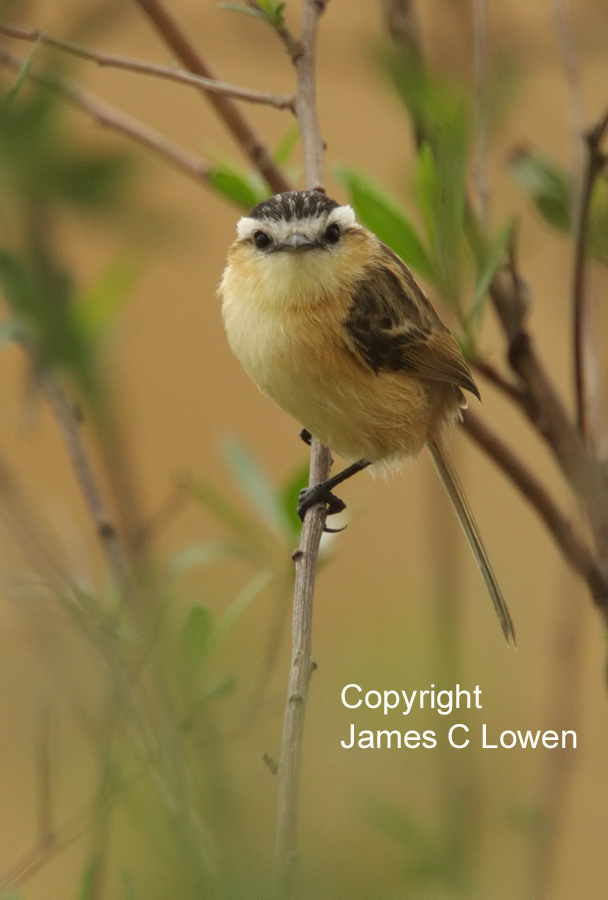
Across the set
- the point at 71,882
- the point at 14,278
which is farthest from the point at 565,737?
the point at 14,278

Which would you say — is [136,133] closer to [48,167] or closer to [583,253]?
[583,253]

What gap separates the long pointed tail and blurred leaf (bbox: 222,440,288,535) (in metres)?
0.56

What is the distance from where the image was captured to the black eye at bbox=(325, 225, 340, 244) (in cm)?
256

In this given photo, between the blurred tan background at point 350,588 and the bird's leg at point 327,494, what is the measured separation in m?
0.08

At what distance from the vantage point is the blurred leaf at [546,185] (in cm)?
186

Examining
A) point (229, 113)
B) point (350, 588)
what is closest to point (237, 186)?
point (229, 113)

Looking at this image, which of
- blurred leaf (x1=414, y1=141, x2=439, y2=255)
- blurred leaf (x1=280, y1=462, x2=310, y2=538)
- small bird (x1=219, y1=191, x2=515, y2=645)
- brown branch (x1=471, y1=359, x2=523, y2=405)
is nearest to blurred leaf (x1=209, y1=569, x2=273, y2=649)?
blurred leaf (x1=280, y1=462, x2=310, y2=538)

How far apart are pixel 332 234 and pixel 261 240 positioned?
0.19 m

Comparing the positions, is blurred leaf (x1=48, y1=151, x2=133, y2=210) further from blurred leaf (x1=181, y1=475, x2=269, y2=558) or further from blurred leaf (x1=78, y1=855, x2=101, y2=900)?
blurred leaf (x1=181, y1=475, x2=269, y2=558)

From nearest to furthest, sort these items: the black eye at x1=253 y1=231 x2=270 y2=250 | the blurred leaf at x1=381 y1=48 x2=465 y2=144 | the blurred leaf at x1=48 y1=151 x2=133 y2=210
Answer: the blurred leaf at x1=48 y1=151 x2=133 y2=210
the blurred leaf at x1=381 y1=48 x2=465 y2=144
the black eye at x1=253 y1=231 x2=270 y2=250

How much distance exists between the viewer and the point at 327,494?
2355mm

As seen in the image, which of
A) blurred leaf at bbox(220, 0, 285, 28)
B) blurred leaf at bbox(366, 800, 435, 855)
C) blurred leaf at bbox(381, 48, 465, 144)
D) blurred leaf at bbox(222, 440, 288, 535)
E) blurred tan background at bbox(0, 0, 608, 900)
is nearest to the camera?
blurred leaf at bbox(381, 48, 465, 144)

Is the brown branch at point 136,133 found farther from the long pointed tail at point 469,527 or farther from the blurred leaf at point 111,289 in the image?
the long pointed tail at point 469,527

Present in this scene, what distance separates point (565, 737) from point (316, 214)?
1278 millimetres
